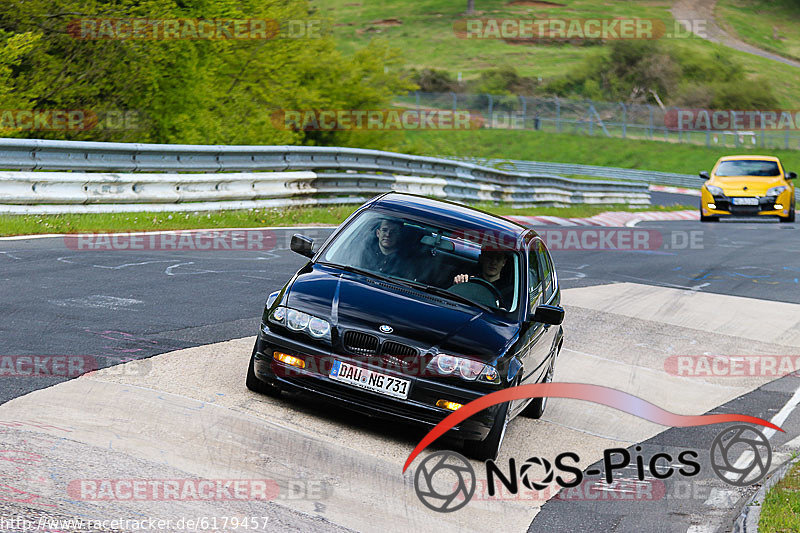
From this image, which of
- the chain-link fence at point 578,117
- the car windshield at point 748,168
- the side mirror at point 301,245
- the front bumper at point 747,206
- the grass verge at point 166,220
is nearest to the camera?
the side mirror at point 301,245

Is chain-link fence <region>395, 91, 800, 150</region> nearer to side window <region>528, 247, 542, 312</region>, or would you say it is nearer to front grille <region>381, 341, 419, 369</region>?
side window <region>528, 247, 542, 312</region>

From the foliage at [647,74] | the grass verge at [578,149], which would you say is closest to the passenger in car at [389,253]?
the grass verge at [578,149]

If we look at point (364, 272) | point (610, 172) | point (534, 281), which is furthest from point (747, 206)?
point (610, 172)

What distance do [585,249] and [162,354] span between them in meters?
12.8

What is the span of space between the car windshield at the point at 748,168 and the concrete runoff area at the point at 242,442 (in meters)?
19.0

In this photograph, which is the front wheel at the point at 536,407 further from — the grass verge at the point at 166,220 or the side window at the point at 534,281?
the grass verge at the point at 166,220

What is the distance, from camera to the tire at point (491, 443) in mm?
6328

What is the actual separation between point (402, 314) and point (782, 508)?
8.38 feet

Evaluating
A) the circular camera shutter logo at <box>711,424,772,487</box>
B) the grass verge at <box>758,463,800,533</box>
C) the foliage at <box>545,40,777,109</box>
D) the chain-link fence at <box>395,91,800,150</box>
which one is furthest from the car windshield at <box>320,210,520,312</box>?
the foliage at <box>545,40,777,109</box>

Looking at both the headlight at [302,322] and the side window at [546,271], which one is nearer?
the headlight at [302,322]

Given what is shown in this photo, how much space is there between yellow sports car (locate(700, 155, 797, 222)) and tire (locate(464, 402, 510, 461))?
21.6 meters

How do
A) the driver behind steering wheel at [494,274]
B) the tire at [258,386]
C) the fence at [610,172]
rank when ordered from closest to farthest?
the tire at [258,386], the driver behind steering wheel at [494,274], the fence at [610,172]

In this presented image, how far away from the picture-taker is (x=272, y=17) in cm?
2534

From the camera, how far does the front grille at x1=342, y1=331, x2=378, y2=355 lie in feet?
20.6
